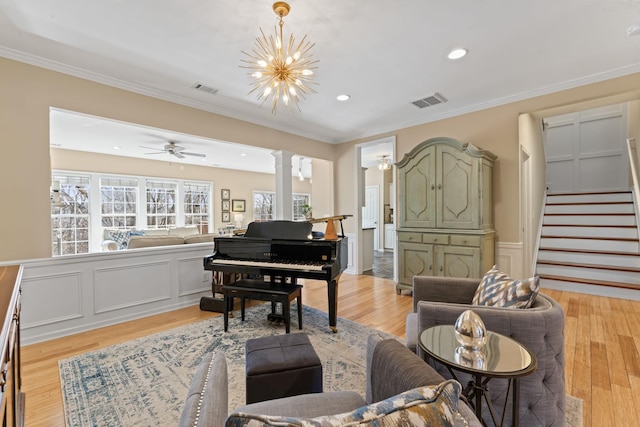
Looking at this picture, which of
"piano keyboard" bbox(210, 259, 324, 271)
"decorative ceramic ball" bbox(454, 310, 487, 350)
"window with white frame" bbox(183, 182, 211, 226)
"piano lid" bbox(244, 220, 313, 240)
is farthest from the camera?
"window with white frame" bbox(183, 182, 211, 226)

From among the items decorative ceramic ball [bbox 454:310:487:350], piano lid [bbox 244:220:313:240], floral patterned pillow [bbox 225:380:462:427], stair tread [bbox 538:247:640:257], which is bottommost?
stair tread [bbox 538:247:640:257]

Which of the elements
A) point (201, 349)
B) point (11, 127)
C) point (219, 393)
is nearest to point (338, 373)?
point (201, 349)

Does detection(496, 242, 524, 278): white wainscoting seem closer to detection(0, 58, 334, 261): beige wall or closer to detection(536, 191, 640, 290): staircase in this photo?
detection(536, 191, 640, 290): staircase

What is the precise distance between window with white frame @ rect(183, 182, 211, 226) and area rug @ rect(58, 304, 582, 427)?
542 cm

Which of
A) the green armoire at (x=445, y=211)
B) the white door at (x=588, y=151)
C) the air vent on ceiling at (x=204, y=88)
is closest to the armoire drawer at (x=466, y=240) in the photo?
the green armoire at (x=445, y=211)

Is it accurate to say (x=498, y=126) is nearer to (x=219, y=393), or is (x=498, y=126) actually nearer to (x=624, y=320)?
(x=624, y=320)

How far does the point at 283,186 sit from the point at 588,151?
6.61m

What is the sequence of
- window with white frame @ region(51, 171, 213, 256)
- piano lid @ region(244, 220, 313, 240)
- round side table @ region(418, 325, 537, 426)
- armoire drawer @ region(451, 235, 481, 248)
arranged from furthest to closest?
window with white frame @ region(51, 171, 213, 256) → armoire drawer @ region(451, 235, 481, 248) → piano lid @ region(244, 220, 313, 240) → round side table @ region(418, 325, 537, 426)

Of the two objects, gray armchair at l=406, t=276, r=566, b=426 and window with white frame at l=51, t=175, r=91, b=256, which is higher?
window with white frame at l=51, t=175, r=91, b=256

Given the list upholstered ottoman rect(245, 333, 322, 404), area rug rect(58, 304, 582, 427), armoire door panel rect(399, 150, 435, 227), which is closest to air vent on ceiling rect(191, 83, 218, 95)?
area rug rect(58, 304, 582, 427)

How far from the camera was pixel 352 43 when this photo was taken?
95.2 inches

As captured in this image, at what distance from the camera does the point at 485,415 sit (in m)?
1.40

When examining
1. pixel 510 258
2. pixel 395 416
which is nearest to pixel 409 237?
→ pixel 510 258

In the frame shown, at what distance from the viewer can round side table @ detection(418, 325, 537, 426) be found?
1090 millimetres
